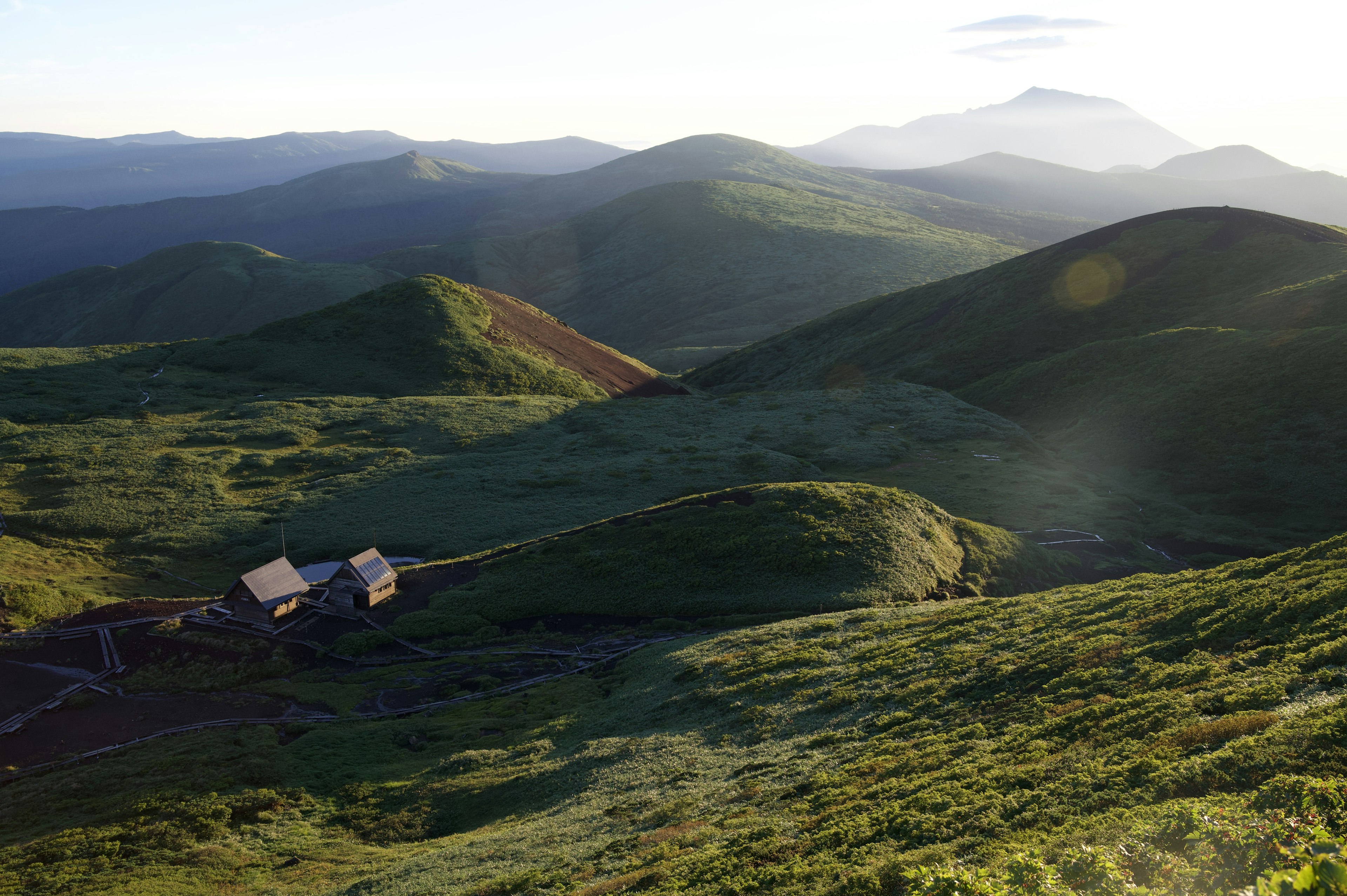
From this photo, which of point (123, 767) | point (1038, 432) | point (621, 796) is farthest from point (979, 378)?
point (123, 767)

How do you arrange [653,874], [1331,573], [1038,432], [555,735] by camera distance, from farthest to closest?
[1038,432] → [555,735] → [1331,573] → [653,874]

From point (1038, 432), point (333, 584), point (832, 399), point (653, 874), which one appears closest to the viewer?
point (653, 874)

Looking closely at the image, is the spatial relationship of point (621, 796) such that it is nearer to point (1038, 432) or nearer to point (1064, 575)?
point (1064, 575)

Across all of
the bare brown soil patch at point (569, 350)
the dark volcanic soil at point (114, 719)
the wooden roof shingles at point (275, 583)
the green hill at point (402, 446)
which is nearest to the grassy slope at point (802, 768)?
the dark volcanic soil at point (114, 719)

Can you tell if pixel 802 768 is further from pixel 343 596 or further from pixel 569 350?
pixel 569 350

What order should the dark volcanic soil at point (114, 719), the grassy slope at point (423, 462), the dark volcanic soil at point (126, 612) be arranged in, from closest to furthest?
the dark volcanic soil at point (114, 719) → the dark volcanic soil at point (126, 612) → the grassy slope at point (423, 462)

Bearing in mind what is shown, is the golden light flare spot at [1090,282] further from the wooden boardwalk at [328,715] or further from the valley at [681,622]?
the wooden boardwalk at [328,715]

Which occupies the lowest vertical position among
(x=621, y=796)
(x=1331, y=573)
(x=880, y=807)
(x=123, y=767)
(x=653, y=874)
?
(x=123, y=767)
